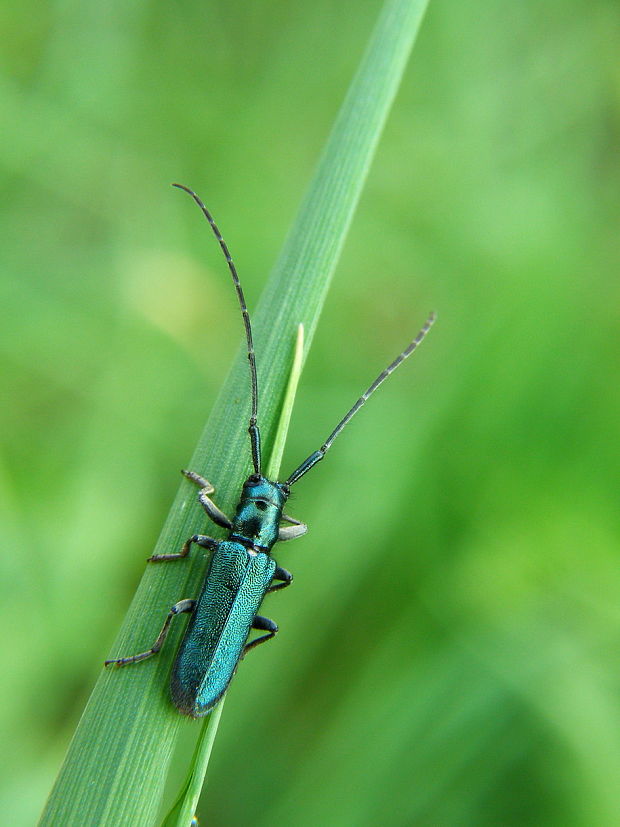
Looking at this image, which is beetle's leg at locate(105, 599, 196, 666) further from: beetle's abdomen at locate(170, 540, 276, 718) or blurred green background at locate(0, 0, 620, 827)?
blurred green background at locate(0, 0, 620, 827)

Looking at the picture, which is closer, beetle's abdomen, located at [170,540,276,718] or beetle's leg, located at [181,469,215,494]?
beetle's abdomen, located at [170,540,276,718]

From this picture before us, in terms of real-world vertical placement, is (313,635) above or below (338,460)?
below

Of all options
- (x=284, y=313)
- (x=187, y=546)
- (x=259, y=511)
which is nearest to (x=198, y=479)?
(x=187, y=546)

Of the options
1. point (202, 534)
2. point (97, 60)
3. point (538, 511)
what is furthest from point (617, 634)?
point (97, 60)

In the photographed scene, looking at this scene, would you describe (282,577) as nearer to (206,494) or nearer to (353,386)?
(206,494)

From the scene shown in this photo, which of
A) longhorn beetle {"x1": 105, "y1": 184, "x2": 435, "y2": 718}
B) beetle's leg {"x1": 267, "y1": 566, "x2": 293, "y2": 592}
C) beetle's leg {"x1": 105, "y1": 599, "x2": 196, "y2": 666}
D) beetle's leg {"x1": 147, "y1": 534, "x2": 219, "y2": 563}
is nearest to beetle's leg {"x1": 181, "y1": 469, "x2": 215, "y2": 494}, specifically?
longhorn beetle {"x1": 105, "y1": 184, "x2": 435, "y2": 718}

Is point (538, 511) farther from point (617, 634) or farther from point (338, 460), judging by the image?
point (338, 460)
